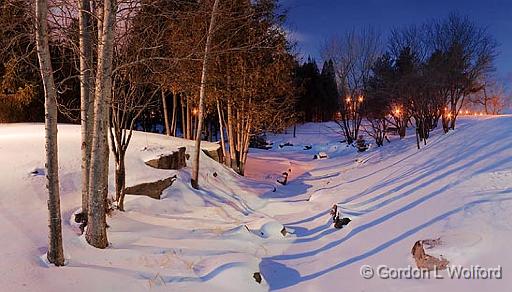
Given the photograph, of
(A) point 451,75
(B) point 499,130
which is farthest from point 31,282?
(A) point 451,75

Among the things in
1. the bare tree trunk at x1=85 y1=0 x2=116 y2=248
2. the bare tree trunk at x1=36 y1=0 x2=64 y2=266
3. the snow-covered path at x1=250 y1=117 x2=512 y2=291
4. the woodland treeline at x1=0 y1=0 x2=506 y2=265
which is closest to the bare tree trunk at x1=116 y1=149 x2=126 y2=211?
the woodland treeline at x1=0 y1=0 x2=506 y2=265

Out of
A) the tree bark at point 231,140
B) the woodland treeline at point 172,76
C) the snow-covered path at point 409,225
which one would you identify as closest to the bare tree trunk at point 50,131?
the woodland treeline at point 172,76

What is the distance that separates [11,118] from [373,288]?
66.7 feet

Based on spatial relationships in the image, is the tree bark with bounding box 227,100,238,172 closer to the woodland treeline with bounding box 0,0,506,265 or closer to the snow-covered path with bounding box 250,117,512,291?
the woodland treeline with bounding box 0,0,506,265

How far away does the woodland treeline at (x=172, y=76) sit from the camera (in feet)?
17.1

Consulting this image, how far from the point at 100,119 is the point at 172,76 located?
3157 mm

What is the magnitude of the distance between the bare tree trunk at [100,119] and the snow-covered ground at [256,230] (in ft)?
1.33

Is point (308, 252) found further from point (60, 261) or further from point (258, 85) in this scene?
point (258, 85)

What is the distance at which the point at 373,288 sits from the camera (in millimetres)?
5277

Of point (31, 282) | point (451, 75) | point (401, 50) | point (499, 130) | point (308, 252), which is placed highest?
point (401, 50)

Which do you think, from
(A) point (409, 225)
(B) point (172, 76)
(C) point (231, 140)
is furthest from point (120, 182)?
(C) point (231, 140)

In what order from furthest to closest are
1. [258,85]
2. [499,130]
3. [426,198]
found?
[258,85] → [499,130] → [426,198]

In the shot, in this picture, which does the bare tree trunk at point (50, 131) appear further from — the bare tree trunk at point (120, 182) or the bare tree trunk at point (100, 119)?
the bare tree trunk at point (120, 182)

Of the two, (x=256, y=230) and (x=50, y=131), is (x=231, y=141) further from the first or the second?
(x=50, y=131)
